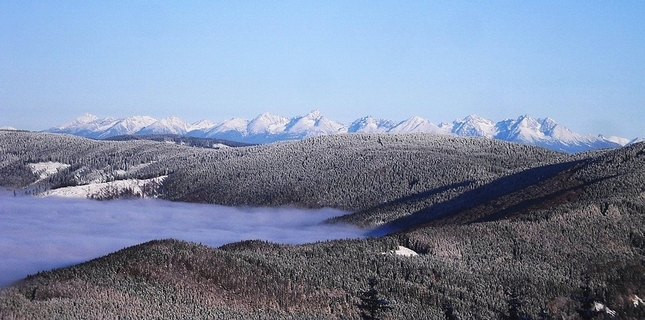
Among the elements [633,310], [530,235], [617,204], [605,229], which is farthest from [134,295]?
[617,204]

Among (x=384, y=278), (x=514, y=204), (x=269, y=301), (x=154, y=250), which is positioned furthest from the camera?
(x=514, y=204)

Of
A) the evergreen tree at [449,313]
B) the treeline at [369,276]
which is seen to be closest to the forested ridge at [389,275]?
the treeline at [369,276]

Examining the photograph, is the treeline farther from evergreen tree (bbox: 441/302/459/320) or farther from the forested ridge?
evergreen tree (bbox: 441/302/459/320)

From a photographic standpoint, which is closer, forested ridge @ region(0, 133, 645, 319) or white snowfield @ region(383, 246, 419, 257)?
forested ridge @ region(0, 133, 645, 319)

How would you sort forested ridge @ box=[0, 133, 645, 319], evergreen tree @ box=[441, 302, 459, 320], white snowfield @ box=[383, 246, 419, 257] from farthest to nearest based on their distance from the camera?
white snowfield @ box=[383, 246, 419, 257] < evergreen tree @ box=[441, 302, 459, 320] < forested ridge @ box=[0, 133, 645, 319]

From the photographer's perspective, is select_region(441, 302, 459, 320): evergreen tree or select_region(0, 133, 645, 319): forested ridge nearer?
select_region(0, 133, 645, 319): forested ridge

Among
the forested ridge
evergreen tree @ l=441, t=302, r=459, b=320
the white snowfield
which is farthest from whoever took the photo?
the white snowfield

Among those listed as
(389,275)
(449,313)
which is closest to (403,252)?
(389,275)

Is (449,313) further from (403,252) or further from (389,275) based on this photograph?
(403,252)

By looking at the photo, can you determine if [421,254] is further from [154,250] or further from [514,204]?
[514,204]

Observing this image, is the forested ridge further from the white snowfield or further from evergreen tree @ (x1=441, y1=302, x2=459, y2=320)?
the white snowfield

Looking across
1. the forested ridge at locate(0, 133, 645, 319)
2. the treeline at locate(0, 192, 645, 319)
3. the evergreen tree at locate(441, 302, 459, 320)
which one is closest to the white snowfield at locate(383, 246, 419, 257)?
the treeline at locate(0, 192, 645, 319)
